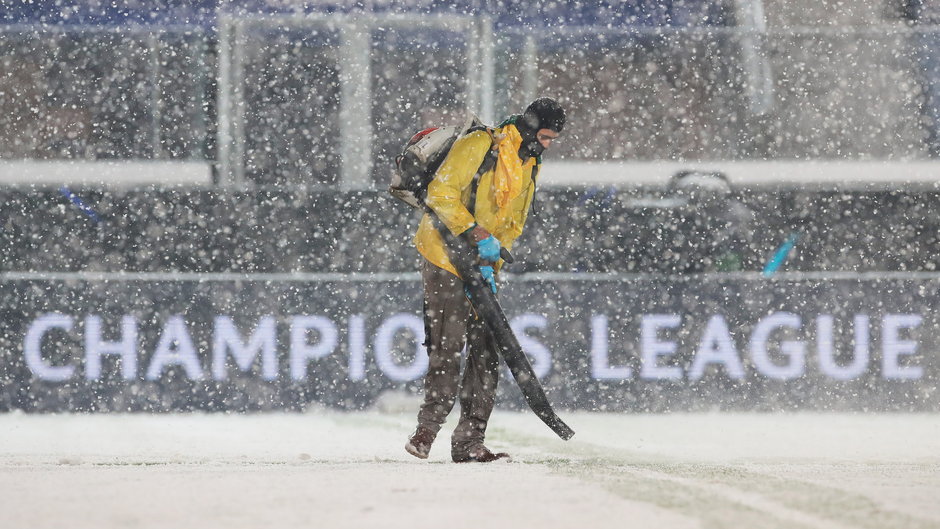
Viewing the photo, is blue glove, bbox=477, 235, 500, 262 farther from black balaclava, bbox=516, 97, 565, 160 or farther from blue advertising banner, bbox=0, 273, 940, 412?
blue advertising banner, bbox=0, 273, 940, 412

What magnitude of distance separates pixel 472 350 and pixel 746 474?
3.75ft

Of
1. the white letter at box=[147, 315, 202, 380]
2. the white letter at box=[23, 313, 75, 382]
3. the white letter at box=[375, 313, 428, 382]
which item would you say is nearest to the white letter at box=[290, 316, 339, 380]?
the white letter at box=[375, 313, 428, 382]

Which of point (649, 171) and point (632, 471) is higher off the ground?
point (649, 171)

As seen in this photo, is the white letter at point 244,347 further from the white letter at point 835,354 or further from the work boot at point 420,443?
the white letter at point 835,354

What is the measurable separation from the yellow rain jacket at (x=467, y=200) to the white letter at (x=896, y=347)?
2.78m

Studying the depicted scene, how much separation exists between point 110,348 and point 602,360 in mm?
2503

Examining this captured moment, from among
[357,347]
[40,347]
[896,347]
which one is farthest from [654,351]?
[40,347]

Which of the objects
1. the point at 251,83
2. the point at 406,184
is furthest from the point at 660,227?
the point at 406,184

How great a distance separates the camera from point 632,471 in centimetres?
525

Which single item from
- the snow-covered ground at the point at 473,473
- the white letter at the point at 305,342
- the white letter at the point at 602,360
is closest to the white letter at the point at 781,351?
the snow-covered ground at the point at 473,473

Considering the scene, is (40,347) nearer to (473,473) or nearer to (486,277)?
(486,277)

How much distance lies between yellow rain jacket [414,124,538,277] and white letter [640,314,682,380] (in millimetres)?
2116

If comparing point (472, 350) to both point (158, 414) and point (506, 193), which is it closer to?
point (506, 193)

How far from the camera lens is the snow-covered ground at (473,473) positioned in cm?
409
